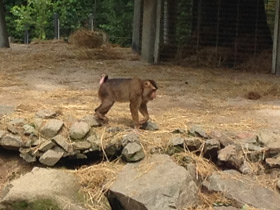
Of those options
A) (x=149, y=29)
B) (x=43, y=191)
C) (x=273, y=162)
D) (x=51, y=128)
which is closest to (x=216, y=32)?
(x=149, y=29)

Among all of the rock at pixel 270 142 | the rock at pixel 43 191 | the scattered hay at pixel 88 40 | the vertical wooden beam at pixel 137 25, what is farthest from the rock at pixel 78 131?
the scattered hay at pixel 88 40

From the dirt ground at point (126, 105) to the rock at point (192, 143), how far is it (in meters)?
0.21

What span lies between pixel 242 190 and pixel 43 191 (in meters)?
1.71

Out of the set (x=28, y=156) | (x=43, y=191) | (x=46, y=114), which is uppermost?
(x=46, y=114)

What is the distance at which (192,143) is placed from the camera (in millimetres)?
5703

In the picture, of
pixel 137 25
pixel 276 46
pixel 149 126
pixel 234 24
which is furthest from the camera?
pixel 137 25

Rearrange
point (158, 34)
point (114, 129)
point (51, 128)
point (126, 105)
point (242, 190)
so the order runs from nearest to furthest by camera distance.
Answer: point (242, 190), point (51, 128), point (114, 129), point (126, 105), point (158, 34)

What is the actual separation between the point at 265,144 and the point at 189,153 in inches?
28.3

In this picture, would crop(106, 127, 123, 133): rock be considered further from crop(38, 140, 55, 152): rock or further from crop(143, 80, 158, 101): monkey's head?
crop(38, 140, 55, 152): rock

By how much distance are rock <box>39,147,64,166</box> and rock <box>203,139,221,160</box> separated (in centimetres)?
134

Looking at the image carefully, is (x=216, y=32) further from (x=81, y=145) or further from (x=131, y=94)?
(x=81, y=145)

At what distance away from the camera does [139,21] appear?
541 inches

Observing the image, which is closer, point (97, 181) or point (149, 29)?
point (97, 181)

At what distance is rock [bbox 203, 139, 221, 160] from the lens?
5.68 m
